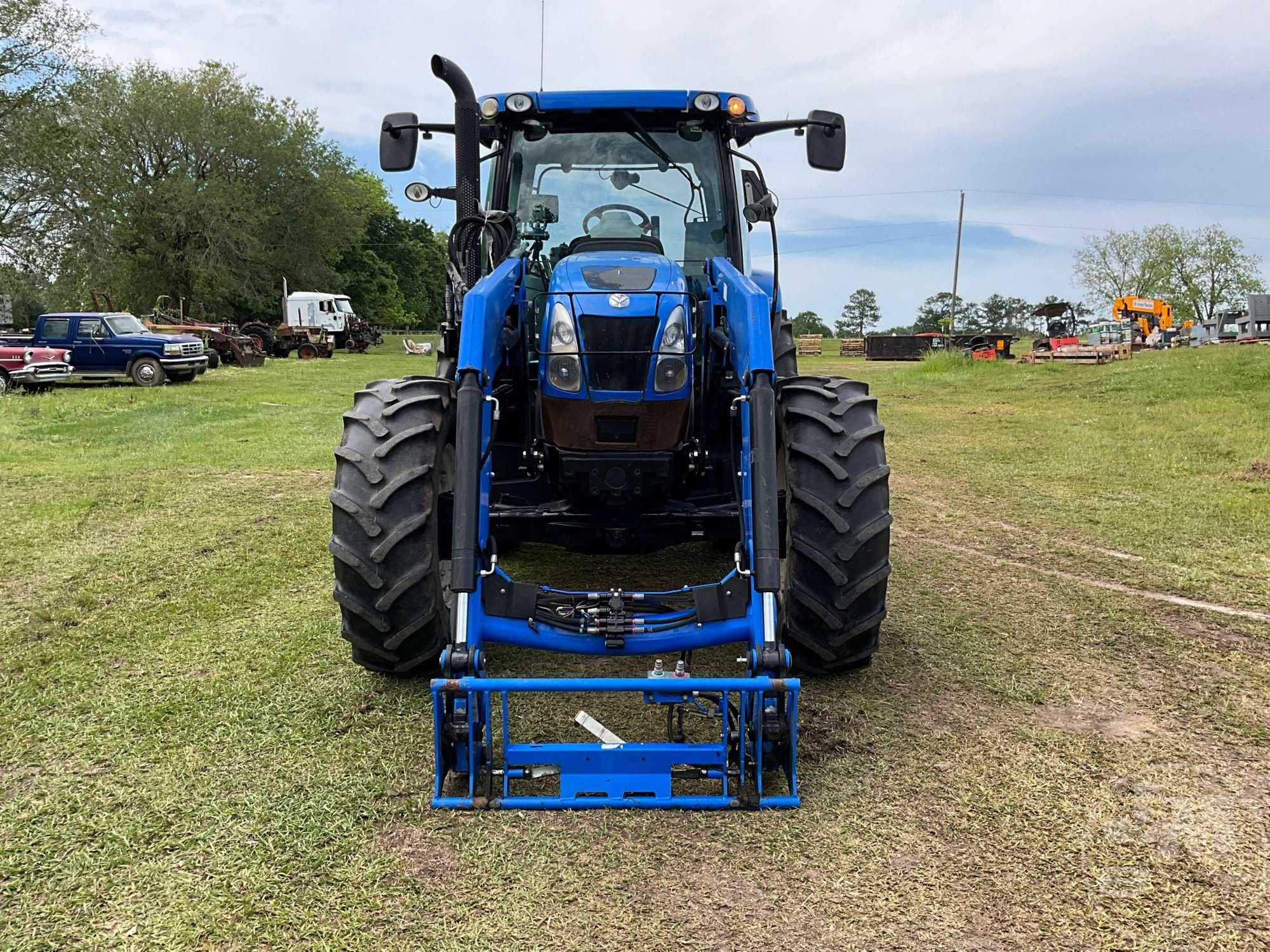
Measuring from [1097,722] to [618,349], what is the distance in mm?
2328

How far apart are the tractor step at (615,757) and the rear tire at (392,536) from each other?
56 cm

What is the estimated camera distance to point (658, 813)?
2918mm

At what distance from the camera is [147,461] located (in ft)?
32.4

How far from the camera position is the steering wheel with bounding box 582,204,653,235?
15.1ft

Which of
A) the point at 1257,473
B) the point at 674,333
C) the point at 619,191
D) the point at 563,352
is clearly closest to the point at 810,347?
the point at 1257,473

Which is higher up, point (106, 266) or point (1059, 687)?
point (106, 266)

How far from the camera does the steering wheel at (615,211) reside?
4.60m

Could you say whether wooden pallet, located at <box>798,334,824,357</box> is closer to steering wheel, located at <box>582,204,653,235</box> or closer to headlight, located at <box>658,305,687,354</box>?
steering wheel, located at <box>582,204,653,235</box>

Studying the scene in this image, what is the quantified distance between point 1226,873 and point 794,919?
1.25m

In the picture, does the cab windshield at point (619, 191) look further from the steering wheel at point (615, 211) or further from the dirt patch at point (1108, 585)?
the dirt patch at point (1108, 585)

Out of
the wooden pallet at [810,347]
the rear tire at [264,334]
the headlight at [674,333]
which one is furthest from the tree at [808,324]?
the headlight at [674,333]

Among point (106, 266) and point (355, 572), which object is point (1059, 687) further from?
point (106, 266)

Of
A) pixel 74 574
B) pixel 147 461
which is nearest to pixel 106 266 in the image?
pixel 147 461

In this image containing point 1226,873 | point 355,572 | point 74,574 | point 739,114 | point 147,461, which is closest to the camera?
point 1226,873
